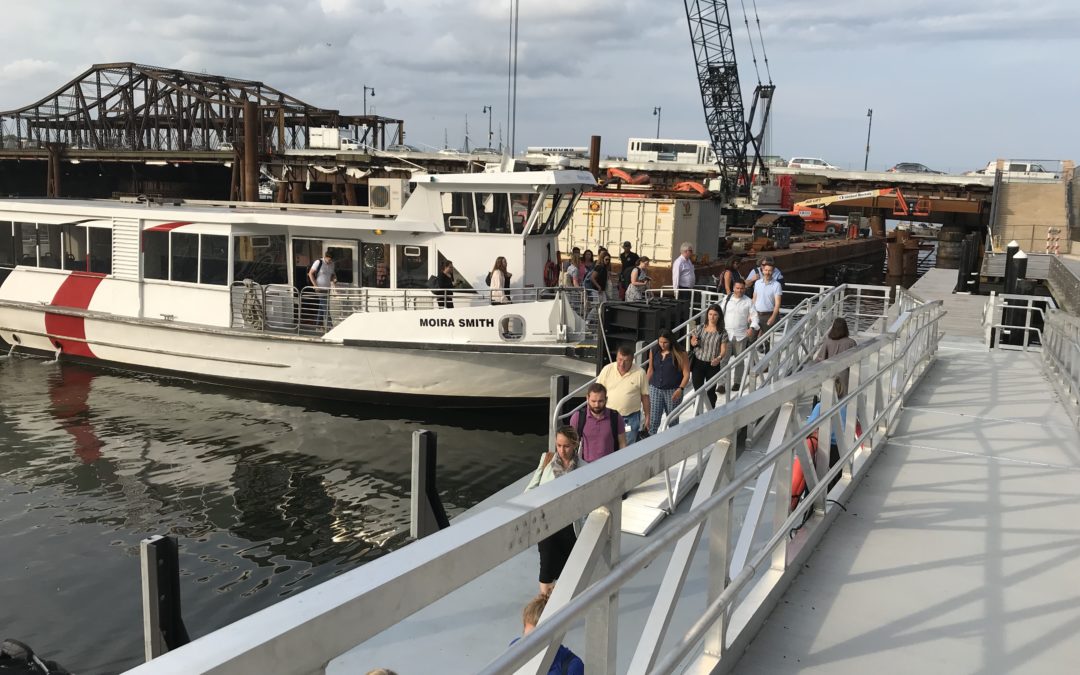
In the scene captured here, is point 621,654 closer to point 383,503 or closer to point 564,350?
point 383,503

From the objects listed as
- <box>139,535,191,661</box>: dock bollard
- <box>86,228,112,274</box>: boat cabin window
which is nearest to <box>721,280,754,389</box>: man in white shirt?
<box>139,535,191,661</box>: dock bollard

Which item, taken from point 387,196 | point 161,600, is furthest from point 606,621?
point 387,196

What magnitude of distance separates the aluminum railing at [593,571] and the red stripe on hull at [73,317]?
56.2 feet

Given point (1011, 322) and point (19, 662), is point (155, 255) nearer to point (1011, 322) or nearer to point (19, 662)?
point (19, 662)

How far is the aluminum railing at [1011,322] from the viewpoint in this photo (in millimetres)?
14133

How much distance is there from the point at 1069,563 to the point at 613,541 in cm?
385

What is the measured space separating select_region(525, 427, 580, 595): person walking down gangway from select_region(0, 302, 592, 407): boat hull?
817cm

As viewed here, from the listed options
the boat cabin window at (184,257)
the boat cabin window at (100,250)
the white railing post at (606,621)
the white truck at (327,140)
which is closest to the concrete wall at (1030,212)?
the boat cabin window at (184,257)

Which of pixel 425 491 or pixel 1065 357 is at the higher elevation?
pixel 1065 357

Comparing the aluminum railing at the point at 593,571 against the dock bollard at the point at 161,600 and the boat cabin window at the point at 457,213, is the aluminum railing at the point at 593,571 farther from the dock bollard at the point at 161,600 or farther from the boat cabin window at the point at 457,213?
the boat cabin window at the point at 457,213

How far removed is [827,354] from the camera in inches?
347

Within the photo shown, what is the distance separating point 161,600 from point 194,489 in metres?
5.85

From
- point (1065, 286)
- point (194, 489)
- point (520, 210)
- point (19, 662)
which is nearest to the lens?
point (19, 662)

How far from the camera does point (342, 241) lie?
1616 cm
